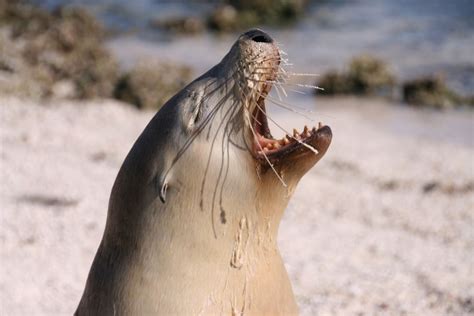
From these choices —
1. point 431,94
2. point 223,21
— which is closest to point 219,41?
point 223,21

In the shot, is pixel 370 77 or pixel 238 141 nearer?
pixel 238 141

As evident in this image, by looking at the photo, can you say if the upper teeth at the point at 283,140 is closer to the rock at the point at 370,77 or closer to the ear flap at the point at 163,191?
the ear flap at the point at 163,191

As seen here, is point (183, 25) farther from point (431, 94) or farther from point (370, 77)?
point (431, 94)

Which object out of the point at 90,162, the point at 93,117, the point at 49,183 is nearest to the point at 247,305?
the point at 49,183

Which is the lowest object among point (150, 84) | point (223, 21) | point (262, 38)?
point (150, 84)

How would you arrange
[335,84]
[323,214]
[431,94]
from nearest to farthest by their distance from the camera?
1. [323,214]
2. [431,94]
3. [335,84]

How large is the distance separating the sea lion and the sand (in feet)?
6.13

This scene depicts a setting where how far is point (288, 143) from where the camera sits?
3029 mm

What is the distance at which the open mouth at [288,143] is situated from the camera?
9.71ft

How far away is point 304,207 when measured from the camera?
6.91 m

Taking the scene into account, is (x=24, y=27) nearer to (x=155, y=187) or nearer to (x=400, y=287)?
(x=400, y=287)

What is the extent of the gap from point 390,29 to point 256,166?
13002 mm

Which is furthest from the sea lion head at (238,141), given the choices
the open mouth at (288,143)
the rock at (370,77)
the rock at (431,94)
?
the rock at (370,77)

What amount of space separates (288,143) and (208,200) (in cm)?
33
